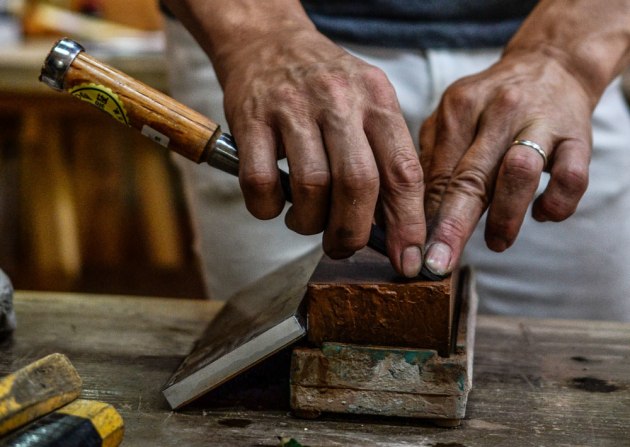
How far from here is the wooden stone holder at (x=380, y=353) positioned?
816 millimetres

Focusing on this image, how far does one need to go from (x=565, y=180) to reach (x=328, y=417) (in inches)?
15.6

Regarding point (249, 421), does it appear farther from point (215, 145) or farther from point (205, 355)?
point (215, 145)

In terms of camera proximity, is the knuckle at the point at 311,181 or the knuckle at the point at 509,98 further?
the knuckle at the point at 509,98

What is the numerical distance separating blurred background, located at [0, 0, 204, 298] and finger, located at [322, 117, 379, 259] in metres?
2.22

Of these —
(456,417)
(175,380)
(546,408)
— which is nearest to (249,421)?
(175,380)

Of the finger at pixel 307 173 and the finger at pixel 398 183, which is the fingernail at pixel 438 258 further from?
the finger at pixel 307 173

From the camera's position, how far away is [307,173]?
83cm

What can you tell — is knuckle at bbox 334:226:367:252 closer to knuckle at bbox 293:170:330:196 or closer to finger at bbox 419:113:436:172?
knuckle at bbox 293:170:330:196

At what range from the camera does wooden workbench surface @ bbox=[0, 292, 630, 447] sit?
816mm

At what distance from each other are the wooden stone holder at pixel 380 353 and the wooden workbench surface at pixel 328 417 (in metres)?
0.02

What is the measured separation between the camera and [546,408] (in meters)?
0.88

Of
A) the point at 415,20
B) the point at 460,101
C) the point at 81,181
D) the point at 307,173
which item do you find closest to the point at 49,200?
Answer: the point at 81,181

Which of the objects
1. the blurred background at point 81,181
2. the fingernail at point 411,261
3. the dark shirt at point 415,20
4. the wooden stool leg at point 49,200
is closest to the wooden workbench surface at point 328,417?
the fingernail at point 411,261

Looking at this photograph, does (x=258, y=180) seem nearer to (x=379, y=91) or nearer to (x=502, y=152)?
(x=379, y=91)
